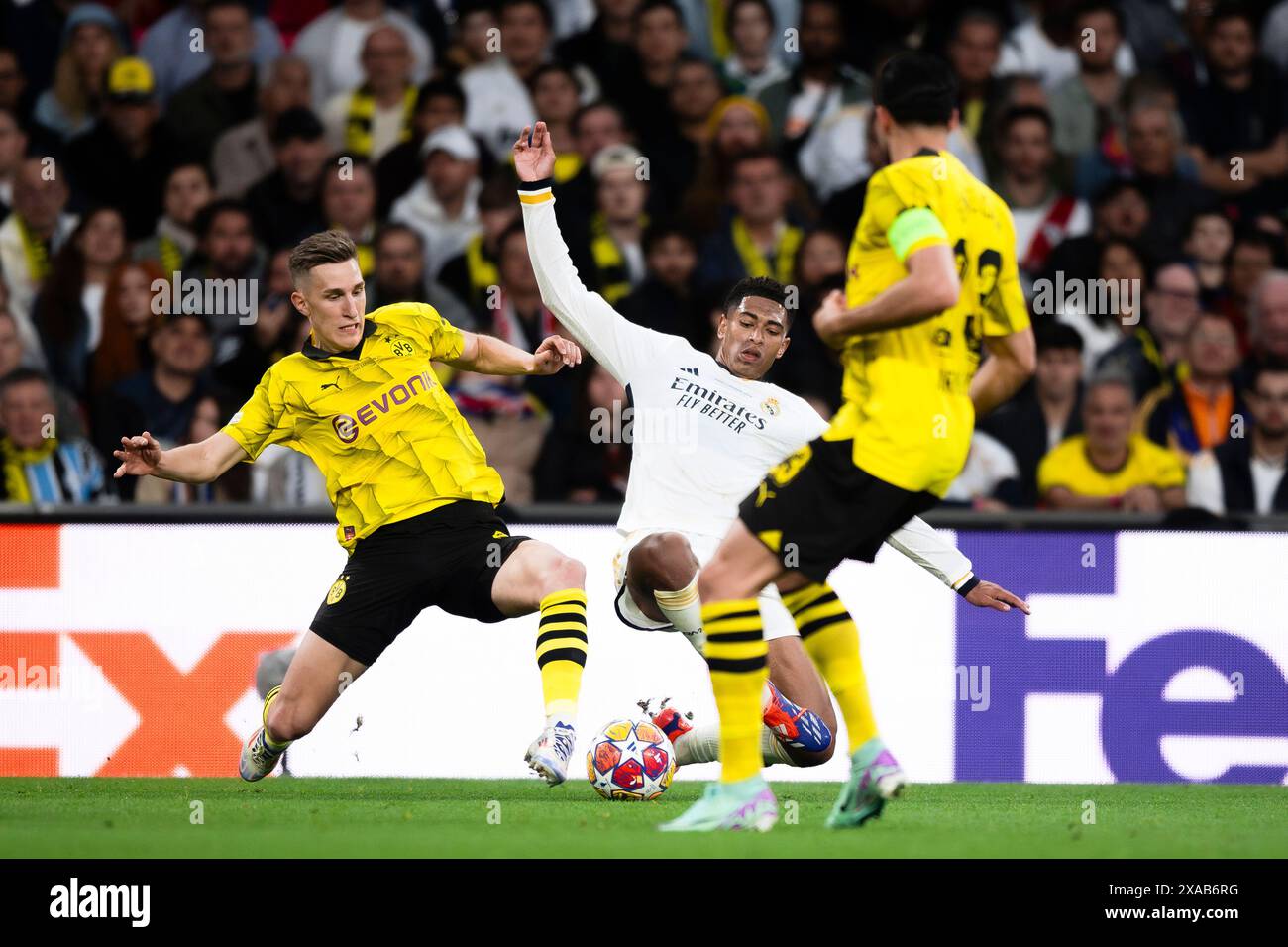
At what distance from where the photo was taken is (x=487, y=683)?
9516mm

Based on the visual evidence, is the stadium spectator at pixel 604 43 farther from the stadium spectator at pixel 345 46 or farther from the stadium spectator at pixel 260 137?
the stadium spectator at pixel 260 137

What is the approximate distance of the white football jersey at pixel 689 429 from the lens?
8.19m

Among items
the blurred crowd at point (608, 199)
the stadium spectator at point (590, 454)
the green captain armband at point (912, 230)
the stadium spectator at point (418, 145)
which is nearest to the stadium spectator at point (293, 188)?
the blurred crowd at point (608, 199)

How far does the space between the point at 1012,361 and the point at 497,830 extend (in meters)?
2.24

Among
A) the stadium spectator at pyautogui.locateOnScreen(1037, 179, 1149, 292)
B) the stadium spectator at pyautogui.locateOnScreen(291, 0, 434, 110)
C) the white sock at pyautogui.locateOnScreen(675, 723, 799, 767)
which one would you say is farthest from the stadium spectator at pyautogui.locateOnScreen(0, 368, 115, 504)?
the stadium spectator at pyautogui.locateOnScreen(1037, 179, 1149, 292)

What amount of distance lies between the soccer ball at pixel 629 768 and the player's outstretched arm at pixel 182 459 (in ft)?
5.98

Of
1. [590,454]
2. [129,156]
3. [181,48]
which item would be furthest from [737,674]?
[181,48]

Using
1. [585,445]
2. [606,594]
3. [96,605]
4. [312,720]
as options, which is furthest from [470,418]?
[312,720]

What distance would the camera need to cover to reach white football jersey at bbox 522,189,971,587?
819cm

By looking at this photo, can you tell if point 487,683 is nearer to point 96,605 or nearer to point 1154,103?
point 96,605

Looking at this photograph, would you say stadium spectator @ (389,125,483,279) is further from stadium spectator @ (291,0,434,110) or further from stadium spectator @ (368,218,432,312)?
stadium spectator @ (291,0,434,110)

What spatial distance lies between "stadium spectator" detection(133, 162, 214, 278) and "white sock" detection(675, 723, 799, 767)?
4896 mm

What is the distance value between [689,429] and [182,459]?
2095mm

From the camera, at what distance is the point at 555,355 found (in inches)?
300
